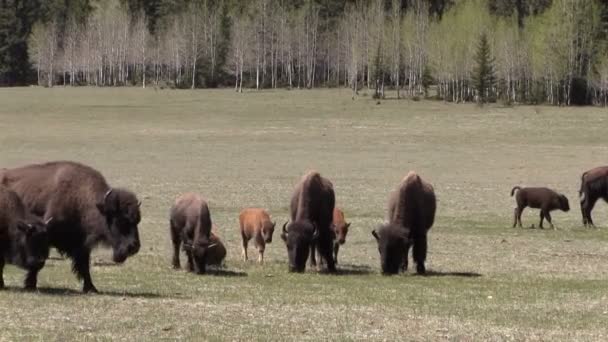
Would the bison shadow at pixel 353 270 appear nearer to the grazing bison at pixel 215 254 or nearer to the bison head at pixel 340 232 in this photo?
the bison head at pixel 340 232

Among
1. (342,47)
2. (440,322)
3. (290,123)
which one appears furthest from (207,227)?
(342,47)

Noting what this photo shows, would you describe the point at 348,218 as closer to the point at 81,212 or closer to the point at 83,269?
the point at 81,212

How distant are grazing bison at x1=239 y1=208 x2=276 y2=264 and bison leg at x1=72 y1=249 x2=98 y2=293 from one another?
6502mm

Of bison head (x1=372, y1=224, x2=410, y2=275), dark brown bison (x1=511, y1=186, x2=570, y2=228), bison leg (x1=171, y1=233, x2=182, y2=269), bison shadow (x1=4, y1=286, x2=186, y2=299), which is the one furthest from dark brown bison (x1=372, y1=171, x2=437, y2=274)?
dark brown bison (x1=511, y1=186, x2=570, y2=228)

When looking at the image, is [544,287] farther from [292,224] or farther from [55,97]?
[55,97]

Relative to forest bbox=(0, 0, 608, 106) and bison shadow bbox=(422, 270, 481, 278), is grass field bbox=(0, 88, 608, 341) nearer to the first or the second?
bison shadow bbox=(422, 270, 481, 278)

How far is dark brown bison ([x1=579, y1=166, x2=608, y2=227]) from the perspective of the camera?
3284 cm

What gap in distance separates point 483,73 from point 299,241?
280ft

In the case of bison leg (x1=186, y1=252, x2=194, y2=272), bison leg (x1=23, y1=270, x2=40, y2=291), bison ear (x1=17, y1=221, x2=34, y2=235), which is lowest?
bison leg (x1=186, y1=252, x2=194, y2=272)

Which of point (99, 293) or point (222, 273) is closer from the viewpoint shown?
point (99, 293)

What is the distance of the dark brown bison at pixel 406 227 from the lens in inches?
846

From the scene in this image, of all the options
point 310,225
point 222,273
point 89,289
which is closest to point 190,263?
point 222,273

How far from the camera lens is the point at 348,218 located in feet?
111

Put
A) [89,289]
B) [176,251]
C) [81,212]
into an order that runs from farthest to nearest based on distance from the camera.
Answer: [176,251]
[81,212]
[89,289]
